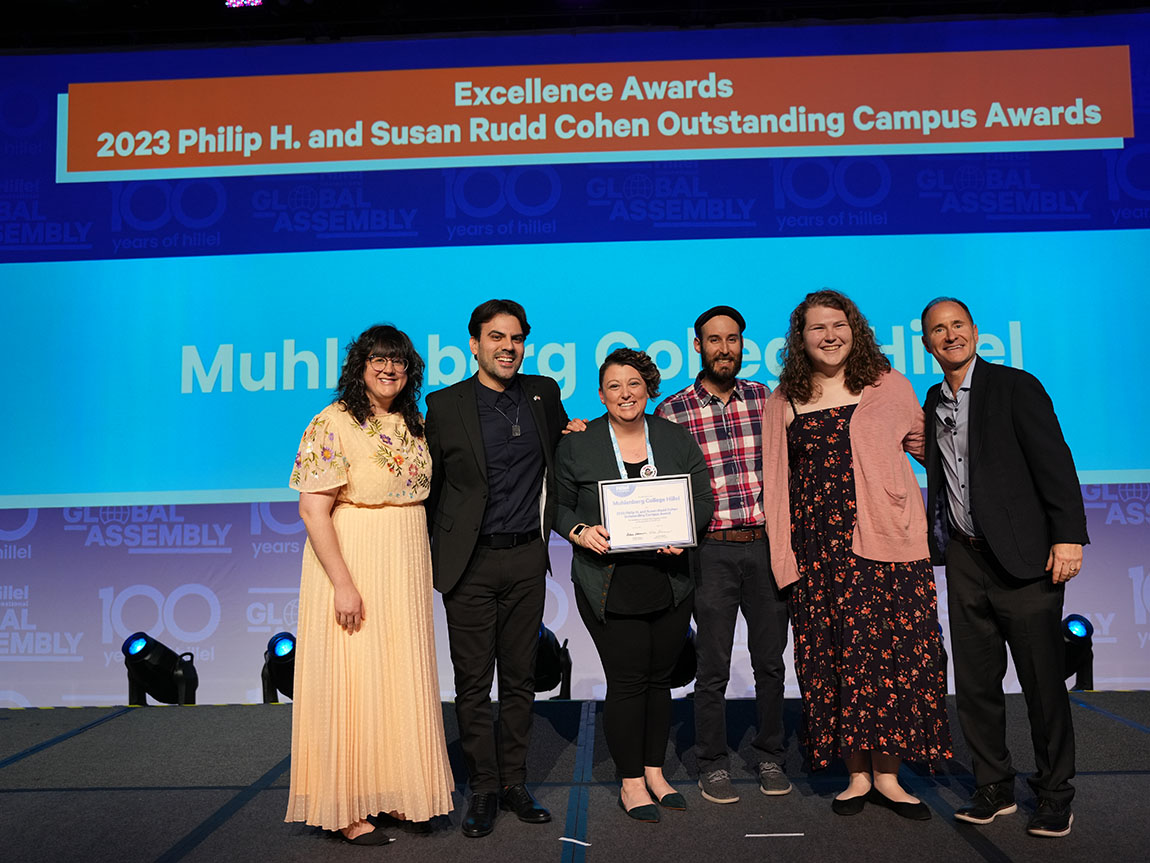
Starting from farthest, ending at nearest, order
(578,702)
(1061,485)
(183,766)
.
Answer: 1. (578,702)
2. (183,766)
3. (1061,485)

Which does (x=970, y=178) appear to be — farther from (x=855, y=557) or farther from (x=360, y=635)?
(x=360, y=635)

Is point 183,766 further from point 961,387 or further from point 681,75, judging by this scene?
point 681,75

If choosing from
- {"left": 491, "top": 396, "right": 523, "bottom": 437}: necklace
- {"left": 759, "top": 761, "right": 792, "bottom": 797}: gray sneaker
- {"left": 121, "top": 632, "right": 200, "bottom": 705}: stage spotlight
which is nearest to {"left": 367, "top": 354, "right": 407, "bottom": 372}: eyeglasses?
{"left": 491, "top": 396, "right": 523, "bottom": 437}: necklace

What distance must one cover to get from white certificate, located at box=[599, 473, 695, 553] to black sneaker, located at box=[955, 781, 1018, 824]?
110 centimetres

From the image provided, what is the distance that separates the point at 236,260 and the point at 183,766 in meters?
2.55

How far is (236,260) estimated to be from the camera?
454 cm

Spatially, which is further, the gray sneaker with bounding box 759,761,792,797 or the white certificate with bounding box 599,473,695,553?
the gray sneaker with bounding box 759,761,792,797

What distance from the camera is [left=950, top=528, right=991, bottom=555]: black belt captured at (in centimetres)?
250

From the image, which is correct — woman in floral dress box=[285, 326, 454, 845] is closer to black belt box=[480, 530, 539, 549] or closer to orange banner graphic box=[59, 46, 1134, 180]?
black belt box=[480, 530, 539, 549]

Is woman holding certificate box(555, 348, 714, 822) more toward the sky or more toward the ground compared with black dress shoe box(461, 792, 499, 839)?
more toward the sky

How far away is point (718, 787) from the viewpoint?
2.69 meters

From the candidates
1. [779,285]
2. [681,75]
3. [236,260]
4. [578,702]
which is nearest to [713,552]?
[578,702]

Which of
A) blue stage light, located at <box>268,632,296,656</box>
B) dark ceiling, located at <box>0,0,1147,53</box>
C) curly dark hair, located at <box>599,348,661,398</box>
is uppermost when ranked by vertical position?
dark ceiling, located at <box>0,0,1147,53</box>

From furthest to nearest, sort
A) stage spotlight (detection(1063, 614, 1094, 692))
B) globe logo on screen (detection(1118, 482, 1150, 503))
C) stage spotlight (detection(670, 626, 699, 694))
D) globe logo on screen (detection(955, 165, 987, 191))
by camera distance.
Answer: globe logo on screen (detection(955, 165, 987, 191)), globe logo on screen (detection(1118, 482, 1150, 503)), stage spotlight (detection(1063, 614, 1094, 692)), stage spotlight (detection(670, 626, 699, 694))
